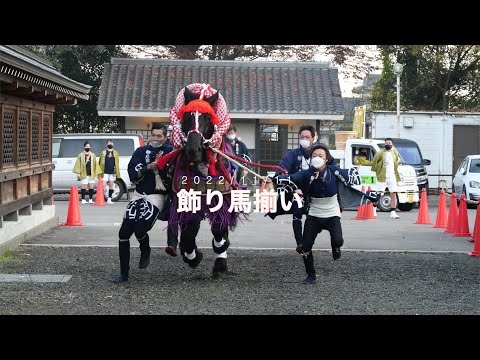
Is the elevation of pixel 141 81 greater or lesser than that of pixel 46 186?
greater

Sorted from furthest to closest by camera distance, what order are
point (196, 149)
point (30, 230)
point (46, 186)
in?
point (46, 186) → point (30, 230) → point (196, 149)

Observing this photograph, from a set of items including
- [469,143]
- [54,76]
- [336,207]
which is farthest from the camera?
[469,143]

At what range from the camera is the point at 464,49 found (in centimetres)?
3139

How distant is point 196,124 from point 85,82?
24033 mm

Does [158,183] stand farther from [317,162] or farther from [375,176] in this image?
[375,176]

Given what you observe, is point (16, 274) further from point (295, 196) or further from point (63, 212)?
point (63, 212)

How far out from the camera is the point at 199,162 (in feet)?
29.9

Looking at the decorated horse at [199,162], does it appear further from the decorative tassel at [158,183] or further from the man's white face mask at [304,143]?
the man's white face mask at [304,143]

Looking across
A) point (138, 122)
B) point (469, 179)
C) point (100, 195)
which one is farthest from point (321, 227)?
point (138, 122)

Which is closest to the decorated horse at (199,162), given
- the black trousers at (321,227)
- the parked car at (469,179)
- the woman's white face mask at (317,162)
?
the black trousers at (321,227)

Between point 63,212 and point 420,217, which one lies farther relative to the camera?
point 63,212

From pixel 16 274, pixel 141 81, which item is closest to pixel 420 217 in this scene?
pixel 16 274

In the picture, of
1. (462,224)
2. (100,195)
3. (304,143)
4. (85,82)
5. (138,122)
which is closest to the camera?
(304,143)

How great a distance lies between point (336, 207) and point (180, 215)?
1837 millimetres
